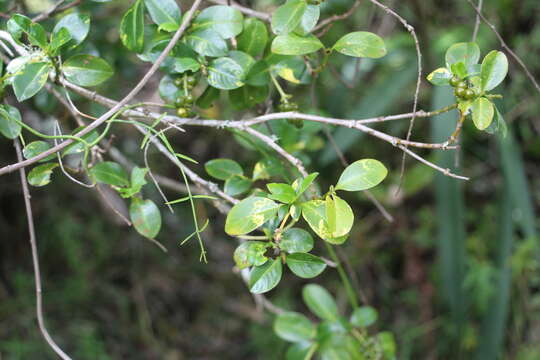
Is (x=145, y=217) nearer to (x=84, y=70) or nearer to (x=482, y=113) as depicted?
(x=84, y=70)

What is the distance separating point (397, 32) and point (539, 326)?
110cm

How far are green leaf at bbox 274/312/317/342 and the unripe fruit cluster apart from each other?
478 millimetres

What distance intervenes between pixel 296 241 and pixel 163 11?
0.35m

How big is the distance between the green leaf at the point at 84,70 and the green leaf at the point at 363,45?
0.32 meters

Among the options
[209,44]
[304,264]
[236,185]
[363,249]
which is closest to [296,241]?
[304,264]

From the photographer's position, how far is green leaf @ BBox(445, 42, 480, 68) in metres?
0.60

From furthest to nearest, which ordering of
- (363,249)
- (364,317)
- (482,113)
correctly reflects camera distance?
(363,249)
(364,317)
(482,113)

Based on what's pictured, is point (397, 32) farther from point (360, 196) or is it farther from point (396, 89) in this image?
point (360, 196)

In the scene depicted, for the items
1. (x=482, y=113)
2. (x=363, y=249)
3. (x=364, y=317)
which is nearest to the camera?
(x=482, y=113)

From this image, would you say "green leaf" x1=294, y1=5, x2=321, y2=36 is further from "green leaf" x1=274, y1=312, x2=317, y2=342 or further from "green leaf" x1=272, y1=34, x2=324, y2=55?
"green leaf" x1=274, y1=312, x2=317, y2=342

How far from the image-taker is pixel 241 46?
731 mm

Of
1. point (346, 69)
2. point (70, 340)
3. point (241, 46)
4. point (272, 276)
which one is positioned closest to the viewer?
point (272, 276)

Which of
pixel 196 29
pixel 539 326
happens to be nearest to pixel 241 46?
pixel 196 29

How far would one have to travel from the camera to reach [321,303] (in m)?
0.89
